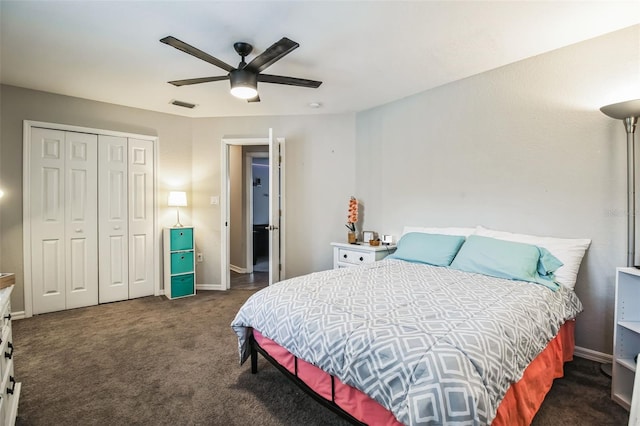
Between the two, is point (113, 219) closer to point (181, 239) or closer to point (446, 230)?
point (181, 239)

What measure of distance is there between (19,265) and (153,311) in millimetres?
1448

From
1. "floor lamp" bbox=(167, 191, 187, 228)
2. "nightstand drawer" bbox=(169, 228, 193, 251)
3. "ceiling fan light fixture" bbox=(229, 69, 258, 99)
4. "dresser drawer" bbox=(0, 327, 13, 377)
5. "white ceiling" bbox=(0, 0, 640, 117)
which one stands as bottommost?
"dresser drawer" bbox=(0, 327, 13, 377)

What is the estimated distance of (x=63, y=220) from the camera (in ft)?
11.4

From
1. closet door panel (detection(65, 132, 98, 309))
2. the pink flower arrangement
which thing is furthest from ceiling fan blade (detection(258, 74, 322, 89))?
closet door panel (detection(65, 132, 98, 309))

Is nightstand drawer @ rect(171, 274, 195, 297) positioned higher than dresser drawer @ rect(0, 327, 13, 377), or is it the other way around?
dresser drawer @ rect(0, 327, 13, 377)

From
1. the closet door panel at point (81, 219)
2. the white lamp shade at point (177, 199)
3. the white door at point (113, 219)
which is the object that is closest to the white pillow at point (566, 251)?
the white lamp shade at point (177, 199)

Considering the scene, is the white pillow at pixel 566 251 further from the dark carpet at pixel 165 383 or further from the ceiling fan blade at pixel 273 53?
the ceiling fan blade at pixel 273 53

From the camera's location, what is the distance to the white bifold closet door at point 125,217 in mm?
3729

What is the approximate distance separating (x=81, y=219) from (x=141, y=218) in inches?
24.3

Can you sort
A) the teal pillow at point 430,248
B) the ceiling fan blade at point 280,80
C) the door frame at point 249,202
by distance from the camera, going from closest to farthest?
1. the ceiling fan blade at point 280,80
2. the teal pillow at point 430,248
3. the door frame at point 249,202

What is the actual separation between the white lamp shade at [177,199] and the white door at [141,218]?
12.0 inches

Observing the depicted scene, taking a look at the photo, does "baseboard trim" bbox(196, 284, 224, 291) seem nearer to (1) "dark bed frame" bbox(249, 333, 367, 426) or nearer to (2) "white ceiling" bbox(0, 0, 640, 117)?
(1) "dark bed frame" bbox(249, 333, 367, 426)

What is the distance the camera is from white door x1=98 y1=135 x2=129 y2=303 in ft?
12.2

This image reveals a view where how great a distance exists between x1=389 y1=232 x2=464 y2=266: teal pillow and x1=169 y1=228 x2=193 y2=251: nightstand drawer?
8.76ft
